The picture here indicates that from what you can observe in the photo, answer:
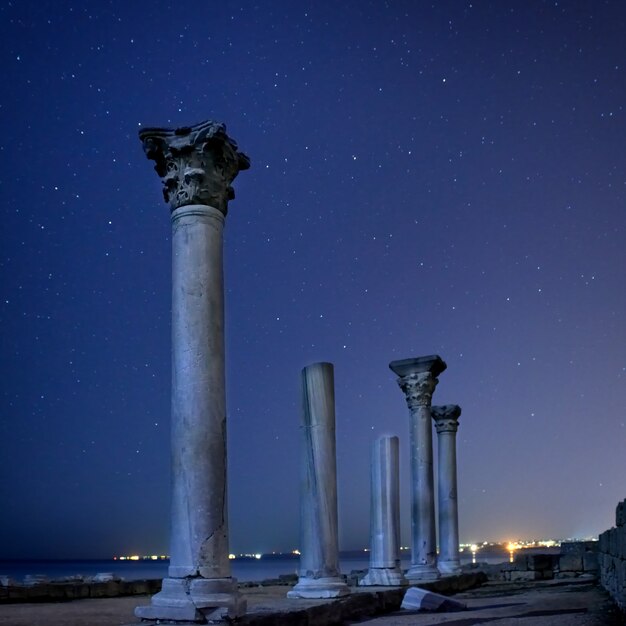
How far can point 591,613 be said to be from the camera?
45.0 ft

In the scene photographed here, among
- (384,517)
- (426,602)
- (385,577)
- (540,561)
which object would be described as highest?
(384,517)

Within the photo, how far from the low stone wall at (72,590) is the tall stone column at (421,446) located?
7088 millimetres

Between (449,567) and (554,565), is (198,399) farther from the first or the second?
(554,565)

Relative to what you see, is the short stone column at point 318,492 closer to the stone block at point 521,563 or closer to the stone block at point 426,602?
the stone block at point 426,602

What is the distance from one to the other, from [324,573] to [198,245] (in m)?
6.26

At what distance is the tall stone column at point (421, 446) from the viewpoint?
73.7 feet

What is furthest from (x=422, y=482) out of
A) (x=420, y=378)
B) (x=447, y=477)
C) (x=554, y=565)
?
(x=554, y=565)

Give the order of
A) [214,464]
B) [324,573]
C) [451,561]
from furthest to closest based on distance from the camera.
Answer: [451,561] < [324,573] < [214,464]

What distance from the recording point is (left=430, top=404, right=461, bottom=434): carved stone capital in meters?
26.3

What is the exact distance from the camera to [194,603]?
10383 mm

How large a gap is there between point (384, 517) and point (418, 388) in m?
3.74

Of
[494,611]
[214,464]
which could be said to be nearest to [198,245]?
[214,464]

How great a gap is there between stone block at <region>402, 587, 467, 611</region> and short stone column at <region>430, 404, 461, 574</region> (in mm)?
9372

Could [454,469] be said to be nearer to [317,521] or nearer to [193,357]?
[317,521]
